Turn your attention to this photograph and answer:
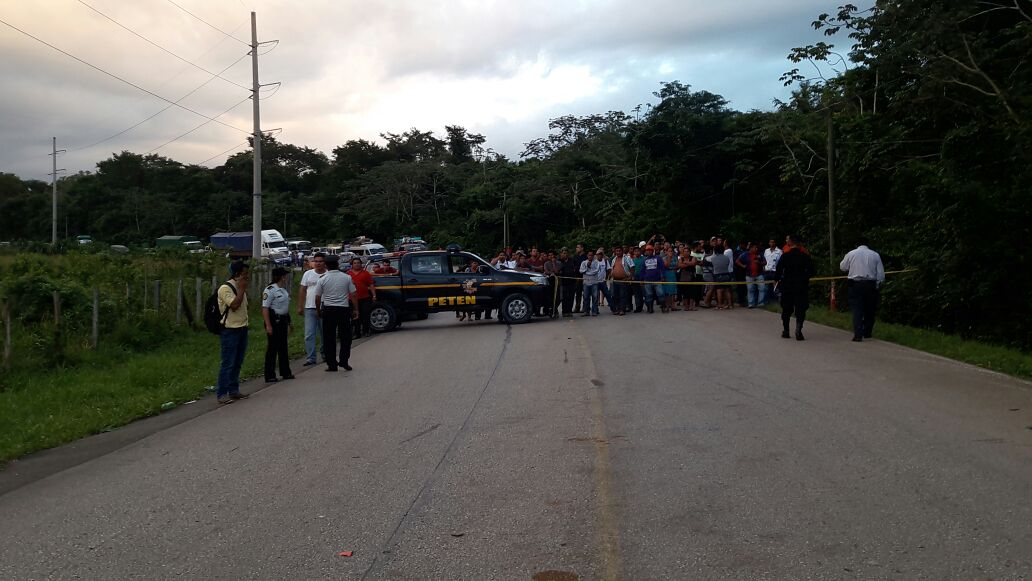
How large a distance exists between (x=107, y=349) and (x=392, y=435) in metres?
9.37

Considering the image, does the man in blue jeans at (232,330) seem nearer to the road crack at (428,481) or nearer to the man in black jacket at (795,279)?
the road crack at (428,481)

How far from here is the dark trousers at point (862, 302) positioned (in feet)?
48.8

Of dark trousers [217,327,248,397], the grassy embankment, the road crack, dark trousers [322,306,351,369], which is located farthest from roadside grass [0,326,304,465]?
the road crack

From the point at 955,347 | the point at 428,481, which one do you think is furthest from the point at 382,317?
the point at 428,481

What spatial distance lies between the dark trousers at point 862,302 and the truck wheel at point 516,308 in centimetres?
828

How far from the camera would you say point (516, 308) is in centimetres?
2111

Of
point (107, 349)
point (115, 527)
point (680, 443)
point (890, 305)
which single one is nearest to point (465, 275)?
point (107, 349)

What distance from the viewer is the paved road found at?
16.3 feet

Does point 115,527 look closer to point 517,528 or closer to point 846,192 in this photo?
point 517,528

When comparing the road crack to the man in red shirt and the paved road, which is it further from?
the man in red shirt

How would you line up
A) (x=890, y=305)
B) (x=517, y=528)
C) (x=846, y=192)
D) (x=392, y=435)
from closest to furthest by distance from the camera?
(x=517, y=528) → (x=392, y=435) → (x=890, y=305) → (x=846, y=192)

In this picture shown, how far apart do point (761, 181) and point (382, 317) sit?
21.8 metres

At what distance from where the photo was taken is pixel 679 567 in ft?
15.6

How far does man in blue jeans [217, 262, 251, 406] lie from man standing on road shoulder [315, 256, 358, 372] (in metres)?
2.20
